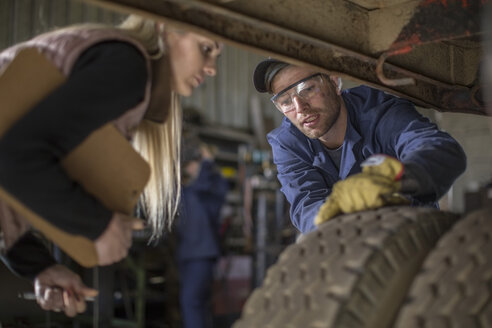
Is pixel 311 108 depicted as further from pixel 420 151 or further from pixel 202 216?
pixel 202 216

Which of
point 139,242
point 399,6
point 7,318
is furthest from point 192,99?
point 399,6

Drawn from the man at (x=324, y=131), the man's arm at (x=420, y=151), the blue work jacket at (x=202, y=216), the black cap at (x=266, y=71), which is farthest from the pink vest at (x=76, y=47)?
the blue work jacket at (x=202, y=216)

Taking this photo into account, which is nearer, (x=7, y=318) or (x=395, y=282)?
(x=395, y=282)

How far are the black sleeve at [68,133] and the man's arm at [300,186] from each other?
2.94 ft

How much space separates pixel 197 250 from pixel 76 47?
13.0 feet

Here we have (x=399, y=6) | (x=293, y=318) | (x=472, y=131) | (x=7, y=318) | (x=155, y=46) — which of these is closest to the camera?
(x=293, y=318)

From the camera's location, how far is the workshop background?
181 inches

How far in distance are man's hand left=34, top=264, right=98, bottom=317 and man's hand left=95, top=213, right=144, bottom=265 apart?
0.19 metres

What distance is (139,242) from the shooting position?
5.55 m

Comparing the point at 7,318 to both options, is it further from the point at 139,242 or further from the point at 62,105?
the point at 139,242

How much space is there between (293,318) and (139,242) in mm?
4780

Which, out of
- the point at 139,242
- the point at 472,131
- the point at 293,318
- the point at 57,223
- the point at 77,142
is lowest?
Result: the point at 139,242

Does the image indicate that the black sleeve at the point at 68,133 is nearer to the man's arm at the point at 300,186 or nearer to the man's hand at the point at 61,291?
the man's hand at the point at 61,291

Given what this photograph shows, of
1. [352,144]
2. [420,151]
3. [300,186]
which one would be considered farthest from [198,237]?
[420,151]
